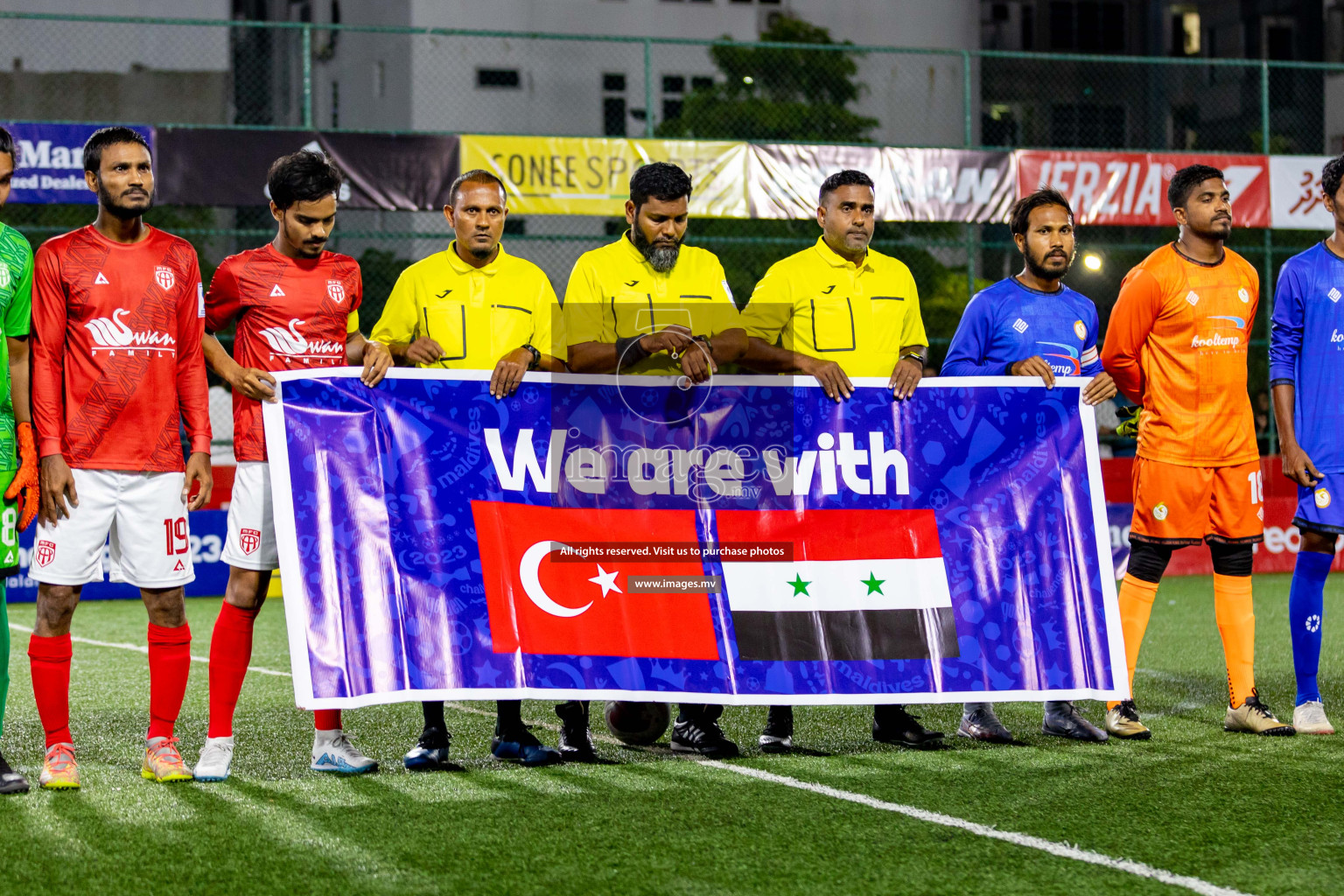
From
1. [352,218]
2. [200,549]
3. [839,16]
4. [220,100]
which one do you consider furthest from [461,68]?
[200,549]

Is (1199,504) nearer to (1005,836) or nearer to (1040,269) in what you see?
(1040,269)

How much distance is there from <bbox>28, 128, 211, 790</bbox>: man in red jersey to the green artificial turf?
16.6 inches

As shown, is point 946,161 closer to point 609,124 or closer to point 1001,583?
point 1001,583

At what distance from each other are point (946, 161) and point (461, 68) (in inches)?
1092

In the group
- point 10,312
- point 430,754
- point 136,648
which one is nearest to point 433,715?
point 430,754

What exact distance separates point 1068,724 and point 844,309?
191 centimetres

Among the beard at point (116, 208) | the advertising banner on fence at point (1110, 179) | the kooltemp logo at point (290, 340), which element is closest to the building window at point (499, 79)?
the advertising banner on fence at point (1110, 179)

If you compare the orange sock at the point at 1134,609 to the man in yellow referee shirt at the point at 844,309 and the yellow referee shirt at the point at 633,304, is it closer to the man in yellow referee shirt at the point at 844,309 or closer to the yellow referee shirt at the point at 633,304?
the man in yellow referee shirt at the point at 844,309

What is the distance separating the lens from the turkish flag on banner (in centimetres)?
547

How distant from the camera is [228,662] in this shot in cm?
541

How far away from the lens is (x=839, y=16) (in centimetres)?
4250

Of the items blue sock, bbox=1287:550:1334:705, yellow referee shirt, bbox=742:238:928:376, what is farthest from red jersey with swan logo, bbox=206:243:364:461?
blue sock, bbox=1287:550:1334:705

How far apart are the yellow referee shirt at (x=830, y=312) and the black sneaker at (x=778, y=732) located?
1367 millimetres

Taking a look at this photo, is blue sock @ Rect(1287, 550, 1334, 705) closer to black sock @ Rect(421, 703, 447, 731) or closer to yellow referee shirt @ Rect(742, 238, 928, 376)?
yellow referee shirt @ Rect(742, 238, 928, 376)
